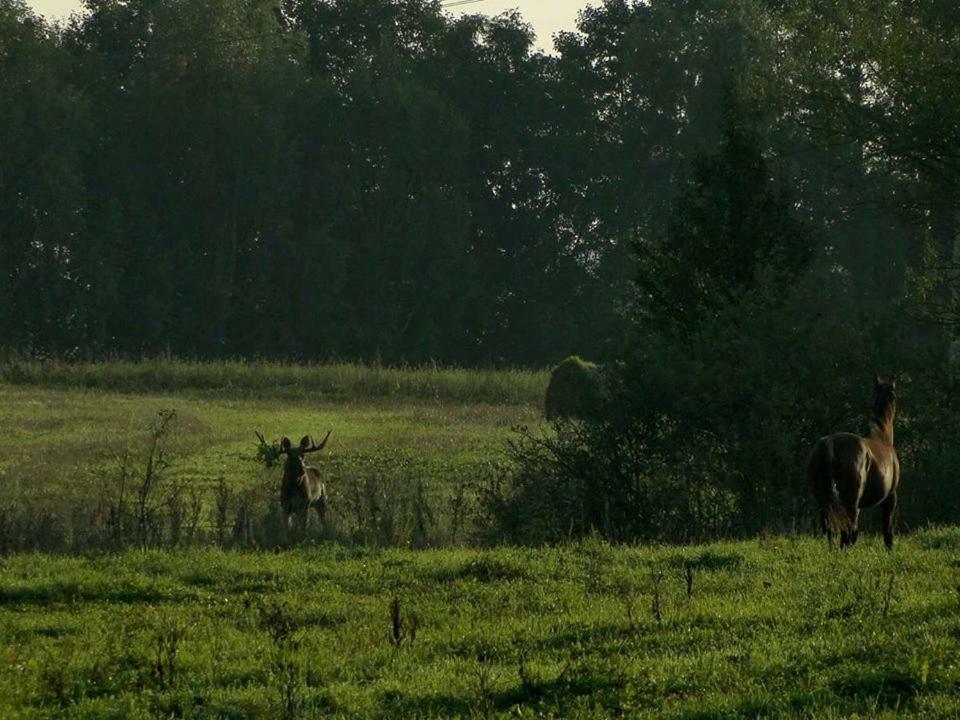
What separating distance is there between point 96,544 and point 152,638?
609cm

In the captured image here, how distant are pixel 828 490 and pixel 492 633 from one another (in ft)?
19.4

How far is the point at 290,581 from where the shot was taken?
49.4ft

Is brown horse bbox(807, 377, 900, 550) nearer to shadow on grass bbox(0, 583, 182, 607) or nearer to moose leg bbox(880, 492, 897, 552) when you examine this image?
moose leg bbox(880, 492, 897, 552)

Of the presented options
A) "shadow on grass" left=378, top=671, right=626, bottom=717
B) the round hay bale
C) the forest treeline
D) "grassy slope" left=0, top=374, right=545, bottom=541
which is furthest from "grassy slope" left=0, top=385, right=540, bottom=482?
the forest treeline

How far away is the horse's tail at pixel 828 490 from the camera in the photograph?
55.2 feet

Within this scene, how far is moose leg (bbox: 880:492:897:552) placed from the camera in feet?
55.7

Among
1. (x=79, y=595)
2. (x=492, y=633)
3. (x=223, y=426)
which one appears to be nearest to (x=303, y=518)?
(x=79, y=595)

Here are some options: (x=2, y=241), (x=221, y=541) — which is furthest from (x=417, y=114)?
(x=221, y=541)

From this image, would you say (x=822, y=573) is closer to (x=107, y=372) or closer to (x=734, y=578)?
(x=734, y=578)

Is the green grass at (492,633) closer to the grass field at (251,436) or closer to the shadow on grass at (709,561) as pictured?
the shadow on grass at (709,561)

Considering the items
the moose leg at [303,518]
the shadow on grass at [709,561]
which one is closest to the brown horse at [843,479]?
the shadow on grass at [709,561]

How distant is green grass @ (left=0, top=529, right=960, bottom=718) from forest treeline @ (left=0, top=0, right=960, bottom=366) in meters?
52.3

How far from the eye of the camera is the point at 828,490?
16.8 m

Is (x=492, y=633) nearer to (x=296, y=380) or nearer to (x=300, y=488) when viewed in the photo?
(x=300, y=488)
